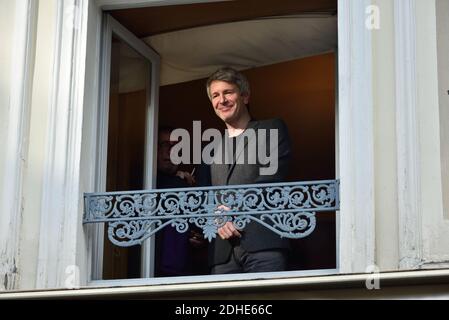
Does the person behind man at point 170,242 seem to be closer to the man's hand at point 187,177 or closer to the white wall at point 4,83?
the man's hand at point 187,177

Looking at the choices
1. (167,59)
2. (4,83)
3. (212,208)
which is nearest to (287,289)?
(212,208)

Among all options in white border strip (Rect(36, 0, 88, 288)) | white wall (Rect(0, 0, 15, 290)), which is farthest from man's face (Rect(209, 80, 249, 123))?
white wall (Rect(0, 0, 15, 290))

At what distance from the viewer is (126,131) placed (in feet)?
29.6

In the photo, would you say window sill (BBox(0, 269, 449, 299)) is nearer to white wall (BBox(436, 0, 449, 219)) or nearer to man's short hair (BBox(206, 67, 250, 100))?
white wall (BBox(436, 0, 449, 219))

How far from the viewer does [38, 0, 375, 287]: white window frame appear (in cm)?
771

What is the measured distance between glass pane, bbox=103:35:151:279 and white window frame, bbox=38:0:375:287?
301 millimetres

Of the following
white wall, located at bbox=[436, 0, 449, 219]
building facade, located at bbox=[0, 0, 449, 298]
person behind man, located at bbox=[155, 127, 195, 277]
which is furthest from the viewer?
person behind man, located at bbox=[155, 127, 195, 277]

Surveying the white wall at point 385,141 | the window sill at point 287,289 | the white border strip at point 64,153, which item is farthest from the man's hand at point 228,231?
the white wall at point 385,141

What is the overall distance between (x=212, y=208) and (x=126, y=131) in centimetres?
112

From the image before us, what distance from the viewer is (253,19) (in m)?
9.20

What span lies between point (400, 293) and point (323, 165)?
12.4 ft
